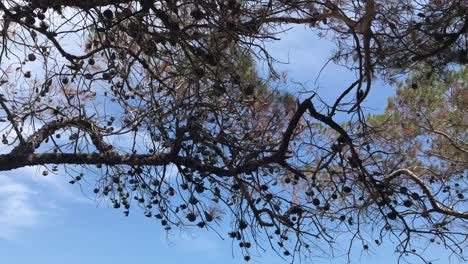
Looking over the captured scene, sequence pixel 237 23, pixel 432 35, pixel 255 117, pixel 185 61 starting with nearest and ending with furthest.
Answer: pixel 237 23, pixel 185 61, pixel 432 35, pixel 255 117

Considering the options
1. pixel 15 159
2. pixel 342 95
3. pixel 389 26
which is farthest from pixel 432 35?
pixel 15 159

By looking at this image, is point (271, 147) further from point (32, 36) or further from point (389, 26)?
point (32, 36)

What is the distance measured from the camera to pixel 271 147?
427 centimetres

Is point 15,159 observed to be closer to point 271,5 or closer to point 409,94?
point 271,5

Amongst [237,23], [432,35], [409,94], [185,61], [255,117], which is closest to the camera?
[237,23]

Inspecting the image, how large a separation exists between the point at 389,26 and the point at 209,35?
4.19 feet

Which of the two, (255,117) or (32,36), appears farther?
(255,117)

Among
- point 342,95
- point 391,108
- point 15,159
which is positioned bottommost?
point 15,159

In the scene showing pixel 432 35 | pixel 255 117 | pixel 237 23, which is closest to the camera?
pixel 237 23

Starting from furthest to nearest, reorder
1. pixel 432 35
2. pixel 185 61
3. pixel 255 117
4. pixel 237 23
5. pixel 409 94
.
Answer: pixel 409 94
pixel 255 117
pixel 432 35
pixel 185 61
pixel 237 23

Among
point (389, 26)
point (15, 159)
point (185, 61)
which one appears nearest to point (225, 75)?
point (185, 61)

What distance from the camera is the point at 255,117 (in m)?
4.53

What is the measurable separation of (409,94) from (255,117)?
2.60m

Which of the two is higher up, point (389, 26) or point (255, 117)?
point (389, 26)
